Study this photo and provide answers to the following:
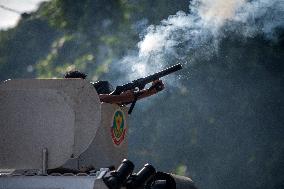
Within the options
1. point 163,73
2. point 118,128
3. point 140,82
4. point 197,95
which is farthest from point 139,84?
point 197,95

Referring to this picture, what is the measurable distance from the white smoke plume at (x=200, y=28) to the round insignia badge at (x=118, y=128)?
16.9m

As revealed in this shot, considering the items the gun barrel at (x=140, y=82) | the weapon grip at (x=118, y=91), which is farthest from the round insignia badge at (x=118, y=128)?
the gun barrel at (x=140, y=82)

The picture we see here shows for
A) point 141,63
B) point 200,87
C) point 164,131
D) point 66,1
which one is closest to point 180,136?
point 164,131

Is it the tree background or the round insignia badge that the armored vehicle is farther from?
the tree background

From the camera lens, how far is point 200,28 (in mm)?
26250

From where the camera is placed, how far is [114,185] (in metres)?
4.72

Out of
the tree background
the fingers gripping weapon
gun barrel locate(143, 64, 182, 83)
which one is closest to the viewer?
the fingers gripping weapon

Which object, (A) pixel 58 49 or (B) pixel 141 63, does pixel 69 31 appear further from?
(B) pixel 141 63

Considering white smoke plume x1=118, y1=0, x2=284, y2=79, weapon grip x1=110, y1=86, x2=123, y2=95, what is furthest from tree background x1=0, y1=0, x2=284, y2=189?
weapon grip x1=110, y1=86, x2=123, y2=95

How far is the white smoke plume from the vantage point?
87.0ft

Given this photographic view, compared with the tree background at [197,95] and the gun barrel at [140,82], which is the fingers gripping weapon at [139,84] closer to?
the gun barrel at [140,82]

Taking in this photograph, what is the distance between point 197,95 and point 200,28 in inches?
645

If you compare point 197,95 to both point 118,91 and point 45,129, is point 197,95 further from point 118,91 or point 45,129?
point 45,129

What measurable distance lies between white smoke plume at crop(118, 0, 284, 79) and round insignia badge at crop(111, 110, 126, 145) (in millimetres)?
16927
